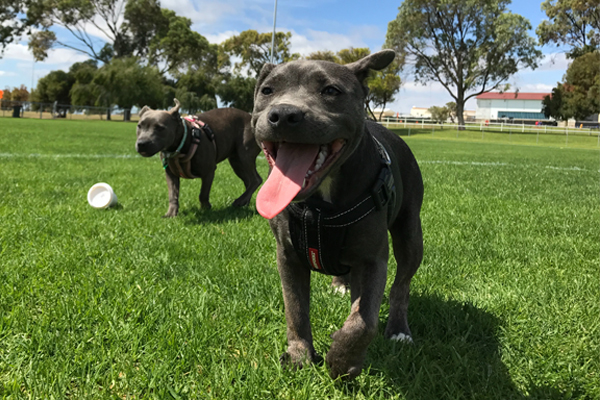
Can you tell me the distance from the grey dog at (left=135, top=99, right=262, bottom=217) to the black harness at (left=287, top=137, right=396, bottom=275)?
397cm

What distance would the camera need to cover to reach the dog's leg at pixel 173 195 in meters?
6.26

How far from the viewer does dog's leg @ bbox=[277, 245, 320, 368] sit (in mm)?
2551

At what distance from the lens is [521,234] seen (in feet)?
→ 18.0

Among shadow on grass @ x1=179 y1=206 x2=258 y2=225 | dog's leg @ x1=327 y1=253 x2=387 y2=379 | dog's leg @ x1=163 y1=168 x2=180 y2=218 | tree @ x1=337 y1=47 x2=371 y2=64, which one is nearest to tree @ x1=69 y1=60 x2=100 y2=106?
tree @ x1=337 y1=47 x2=371 y2=64

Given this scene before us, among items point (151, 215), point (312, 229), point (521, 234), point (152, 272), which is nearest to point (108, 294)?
point (152, 272)

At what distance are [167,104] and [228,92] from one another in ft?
27.6

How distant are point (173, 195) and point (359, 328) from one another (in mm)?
4743

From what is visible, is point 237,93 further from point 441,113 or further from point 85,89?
point 441,113

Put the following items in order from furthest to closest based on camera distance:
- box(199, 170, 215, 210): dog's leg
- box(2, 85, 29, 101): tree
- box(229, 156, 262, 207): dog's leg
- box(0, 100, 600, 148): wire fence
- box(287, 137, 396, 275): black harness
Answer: box(2, 85, 29, 101): tree < box(0, 100, 600, 148): wire fence < box(229, 156, 262, 207): dog's leg < box(199, 170, 215, 210): dog's leg < box(287, 137, 396, 275): black harness

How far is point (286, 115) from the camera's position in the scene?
2039 millimetres

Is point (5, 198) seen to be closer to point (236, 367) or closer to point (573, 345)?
point (236, 367)

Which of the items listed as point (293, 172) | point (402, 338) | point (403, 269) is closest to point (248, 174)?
point (403, 269)

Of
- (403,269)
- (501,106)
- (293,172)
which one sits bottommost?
(403,269)

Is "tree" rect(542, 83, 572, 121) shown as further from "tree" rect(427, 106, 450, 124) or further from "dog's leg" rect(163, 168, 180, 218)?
"dog's leg" rect(163, 168, 180, 218)
